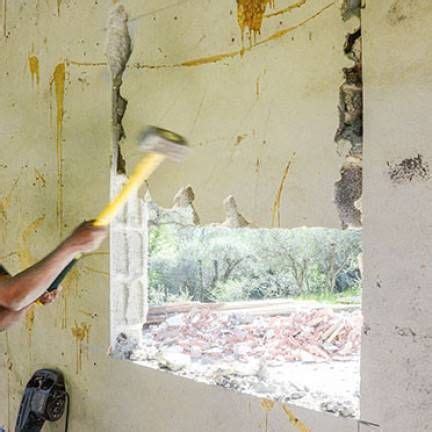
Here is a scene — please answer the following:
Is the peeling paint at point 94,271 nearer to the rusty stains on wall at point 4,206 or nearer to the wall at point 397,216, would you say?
the rusty stains on wall at point 4,206

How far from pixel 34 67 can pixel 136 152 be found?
888mm

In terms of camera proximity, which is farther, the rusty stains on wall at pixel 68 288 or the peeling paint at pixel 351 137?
the rusty stains on wall at pixel 68 288

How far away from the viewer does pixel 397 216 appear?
4.87 feet

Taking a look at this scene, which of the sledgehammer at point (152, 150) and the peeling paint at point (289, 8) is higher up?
the peeling paint at point (289, 8)

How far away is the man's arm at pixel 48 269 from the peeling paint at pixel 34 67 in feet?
3.93

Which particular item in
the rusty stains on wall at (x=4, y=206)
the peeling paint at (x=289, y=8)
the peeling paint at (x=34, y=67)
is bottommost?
the rusty stains on wall at (x=4, y=206)

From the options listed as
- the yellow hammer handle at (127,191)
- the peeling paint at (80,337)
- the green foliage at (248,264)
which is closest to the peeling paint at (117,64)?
the yellow hammer handle at (127,191)

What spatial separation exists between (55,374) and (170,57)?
1.62 m

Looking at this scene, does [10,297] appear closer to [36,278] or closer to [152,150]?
[36,278]

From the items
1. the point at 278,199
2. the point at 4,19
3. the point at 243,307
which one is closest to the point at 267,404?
the point at 278,199

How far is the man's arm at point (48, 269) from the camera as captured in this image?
1800mm

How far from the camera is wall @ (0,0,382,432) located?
1707 millimetres

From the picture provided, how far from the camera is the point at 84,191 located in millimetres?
2426

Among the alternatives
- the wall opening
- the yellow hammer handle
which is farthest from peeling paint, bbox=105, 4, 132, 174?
the yellow hammer handle
